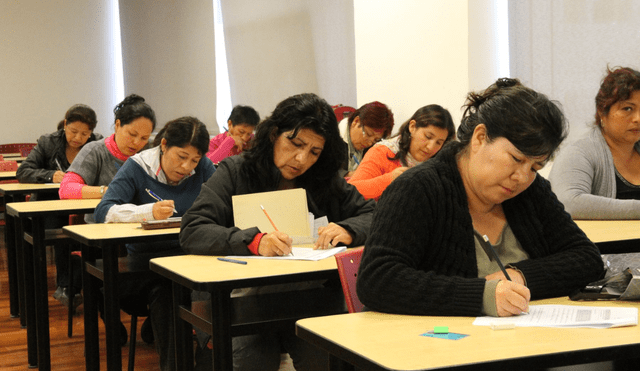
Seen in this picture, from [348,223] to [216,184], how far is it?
18.5 inches

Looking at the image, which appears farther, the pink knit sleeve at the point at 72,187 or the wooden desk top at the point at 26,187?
the wooden desk top at the point at 26,187

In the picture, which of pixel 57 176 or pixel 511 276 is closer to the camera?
pixel 511 276

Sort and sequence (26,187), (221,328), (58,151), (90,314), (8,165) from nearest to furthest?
(221,328)
(90,314)
(26,187)
(58,151)
(8,165)

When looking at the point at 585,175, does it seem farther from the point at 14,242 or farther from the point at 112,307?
the point at 14,242

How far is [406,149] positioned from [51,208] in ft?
6.09

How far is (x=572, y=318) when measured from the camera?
1.38 m

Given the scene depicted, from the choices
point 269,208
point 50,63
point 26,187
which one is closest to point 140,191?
point 269,208

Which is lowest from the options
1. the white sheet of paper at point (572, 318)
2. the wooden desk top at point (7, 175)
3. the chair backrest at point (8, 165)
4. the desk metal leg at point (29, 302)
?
the desk metal leg at point (29, 302)

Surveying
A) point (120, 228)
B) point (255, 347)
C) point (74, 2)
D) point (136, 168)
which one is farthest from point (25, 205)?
point (74, 2)

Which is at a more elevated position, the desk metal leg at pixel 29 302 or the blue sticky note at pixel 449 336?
the blue sticky note at pixel 449 336

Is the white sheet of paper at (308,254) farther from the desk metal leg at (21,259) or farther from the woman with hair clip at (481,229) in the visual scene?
the desk metal leg at (21,259)

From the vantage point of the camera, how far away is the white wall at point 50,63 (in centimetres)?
947

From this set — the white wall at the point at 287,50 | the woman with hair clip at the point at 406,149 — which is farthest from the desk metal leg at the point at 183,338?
the white wall at the point at 287,50

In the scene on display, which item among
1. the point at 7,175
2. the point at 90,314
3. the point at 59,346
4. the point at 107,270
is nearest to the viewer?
the point at 107,270
